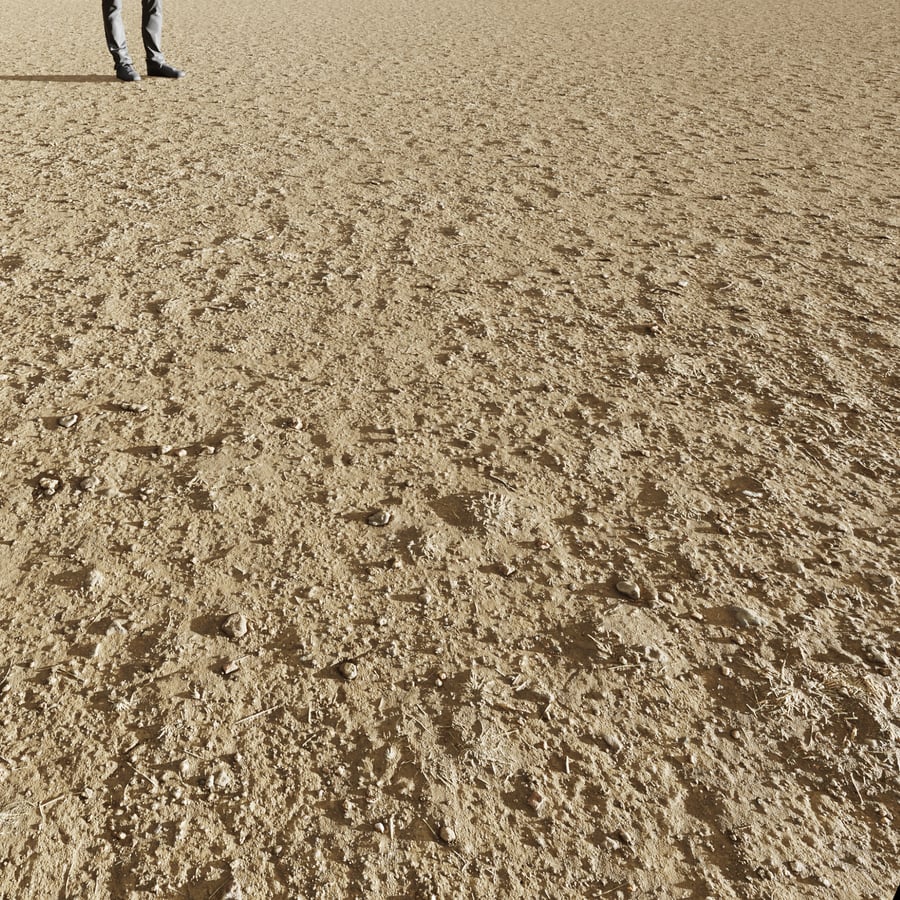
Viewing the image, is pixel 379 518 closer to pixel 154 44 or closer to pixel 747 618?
pixel 747 618

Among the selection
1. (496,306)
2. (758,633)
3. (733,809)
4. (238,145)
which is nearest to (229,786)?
(733,809)

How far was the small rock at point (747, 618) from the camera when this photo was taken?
166 cm

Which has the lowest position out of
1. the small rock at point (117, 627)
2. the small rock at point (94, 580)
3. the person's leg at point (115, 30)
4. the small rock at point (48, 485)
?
the small rock at point (117, 627)

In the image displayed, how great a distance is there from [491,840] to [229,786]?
1.64ft

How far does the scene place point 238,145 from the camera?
4.88 m

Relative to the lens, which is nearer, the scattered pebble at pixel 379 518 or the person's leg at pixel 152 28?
the scattered pebble at pixel 379 518

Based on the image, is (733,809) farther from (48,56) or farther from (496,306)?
(48,56)

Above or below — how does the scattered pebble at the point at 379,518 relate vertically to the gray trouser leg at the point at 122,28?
below

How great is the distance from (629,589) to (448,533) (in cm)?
49

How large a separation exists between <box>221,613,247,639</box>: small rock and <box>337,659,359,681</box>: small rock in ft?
0.81

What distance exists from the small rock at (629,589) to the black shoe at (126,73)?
23.2ft

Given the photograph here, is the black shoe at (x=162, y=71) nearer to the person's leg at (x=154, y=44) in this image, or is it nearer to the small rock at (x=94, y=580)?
the person's leg at (x=154, y=44)

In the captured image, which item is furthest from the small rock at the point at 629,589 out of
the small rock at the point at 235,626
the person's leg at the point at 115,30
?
the person's leg at the point at 115,30

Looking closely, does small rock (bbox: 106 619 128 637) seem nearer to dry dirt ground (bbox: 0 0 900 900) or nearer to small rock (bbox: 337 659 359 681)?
dry dirt ground (bbox: 0 0 900 900)
